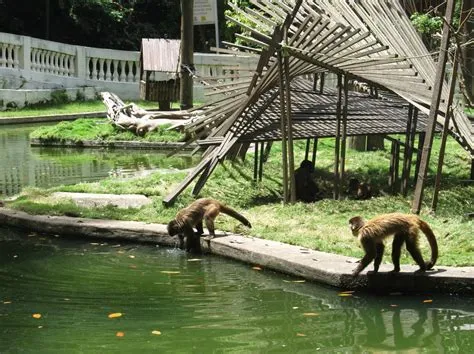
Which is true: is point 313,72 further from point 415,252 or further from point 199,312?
point 199,312

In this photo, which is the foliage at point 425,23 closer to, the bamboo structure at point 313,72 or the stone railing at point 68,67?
the bamboo structure at point 313,72

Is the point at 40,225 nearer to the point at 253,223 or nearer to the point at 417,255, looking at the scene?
the point at 253,223

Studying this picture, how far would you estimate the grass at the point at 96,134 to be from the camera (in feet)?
65.0

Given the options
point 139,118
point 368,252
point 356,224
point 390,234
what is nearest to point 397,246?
point 390,234

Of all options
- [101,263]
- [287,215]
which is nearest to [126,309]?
[101,263]

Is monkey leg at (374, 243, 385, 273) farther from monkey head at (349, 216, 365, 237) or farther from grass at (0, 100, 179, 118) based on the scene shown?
grass at (0, 100, 179, 118)

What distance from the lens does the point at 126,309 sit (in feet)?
24.5

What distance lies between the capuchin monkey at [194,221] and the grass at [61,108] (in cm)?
1615

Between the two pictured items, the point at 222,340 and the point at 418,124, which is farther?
the point at 418,124

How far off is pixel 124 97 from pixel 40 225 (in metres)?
19.1

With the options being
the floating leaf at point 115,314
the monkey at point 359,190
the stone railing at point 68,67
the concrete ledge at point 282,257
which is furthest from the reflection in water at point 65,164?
the floating leaf at point 115,314

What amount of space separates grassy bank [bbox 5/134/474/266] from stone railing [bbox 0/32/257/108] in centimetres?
1199

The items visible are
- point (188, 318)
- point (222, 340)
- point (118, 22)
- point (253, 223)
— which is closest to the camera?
point (222, 340)

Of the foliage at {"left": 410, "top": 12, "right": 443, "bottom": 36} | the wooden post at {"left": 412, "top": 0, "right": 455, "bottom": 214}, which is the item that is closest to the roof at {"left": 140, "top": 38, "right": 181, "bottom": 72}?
the foliage at {"left": 410, "top": 12, "right": 443, "bottom": 36}
